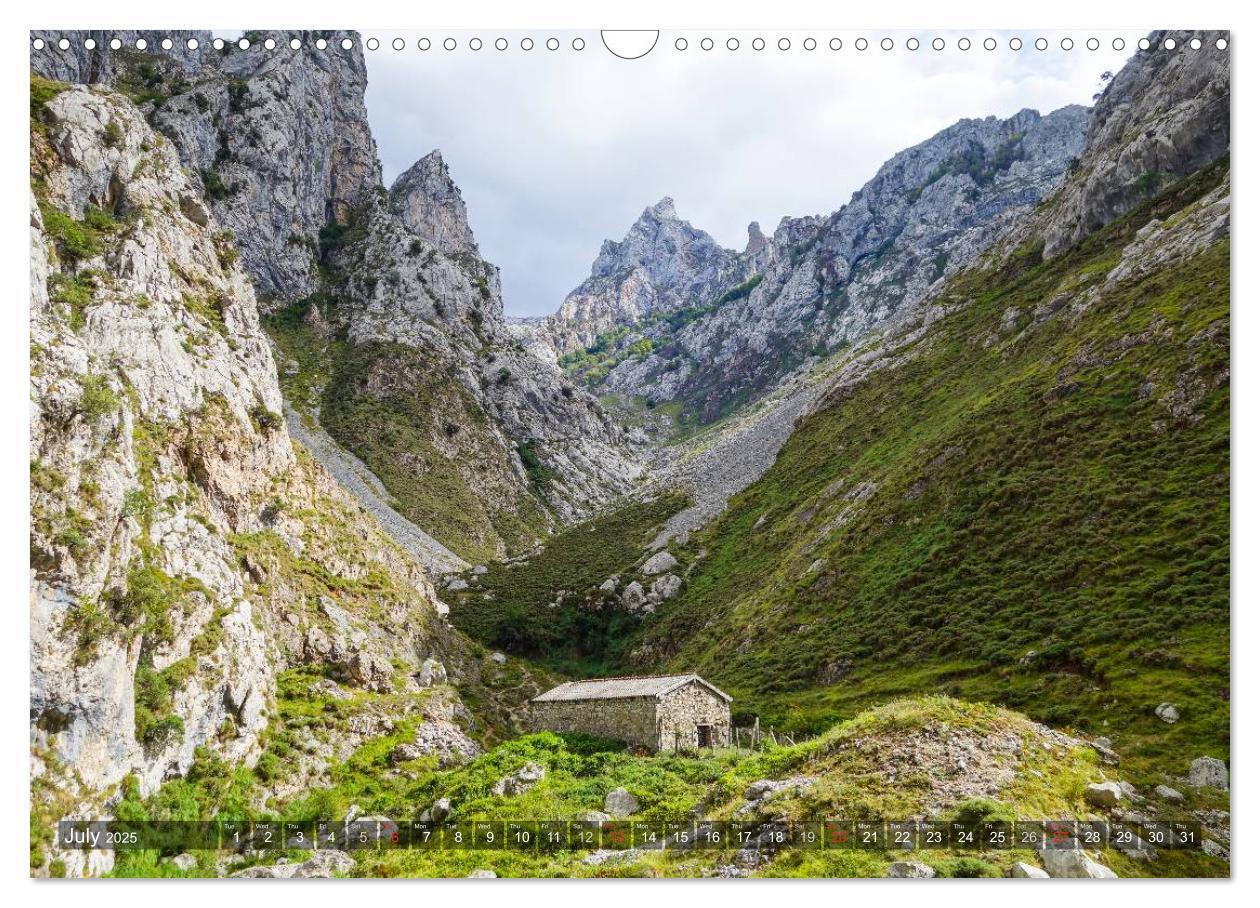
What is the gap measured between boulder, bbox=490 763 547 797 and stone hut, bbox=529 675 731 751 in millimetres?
6013

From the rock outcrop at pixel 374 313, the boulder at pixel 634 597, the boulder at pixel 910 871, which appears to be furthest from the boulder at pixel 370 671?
the rock outcrop at pixel 374 313

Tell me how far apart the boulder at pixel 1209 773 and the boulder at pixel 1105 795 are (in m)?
1.49

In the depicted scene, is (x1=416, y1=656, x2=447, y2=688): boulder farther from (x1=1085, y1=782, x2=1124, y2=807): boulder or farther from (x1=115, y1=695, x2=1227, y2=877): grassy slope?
(x1=1085, y1=782, x2=1124, y2=807): boulder

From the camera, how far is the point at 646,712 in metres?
32.7

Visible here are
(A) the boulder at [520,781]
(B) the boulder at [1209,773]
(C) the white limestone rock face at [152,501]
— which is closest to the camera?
(B) the boulder at [1209,773]

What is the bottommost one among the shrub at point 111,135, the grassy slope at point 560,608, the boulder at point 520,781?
the boulder at point 520,781

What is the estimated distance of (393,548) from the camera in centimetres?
5209

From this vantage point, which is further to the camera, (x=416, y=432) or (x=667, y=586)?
(x=416, y=432)

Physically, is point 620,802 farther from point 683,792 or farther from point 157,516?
point 157,516

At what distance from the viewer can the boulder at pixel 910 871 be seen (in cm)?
1009

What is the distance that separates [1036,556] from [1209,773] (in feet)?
71.7

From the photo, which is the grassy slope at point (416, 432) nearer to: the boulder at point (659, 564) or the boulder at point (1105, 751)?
the boulder at point (659, 564)

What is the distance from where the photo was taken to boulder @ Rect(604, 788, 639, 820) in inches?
948

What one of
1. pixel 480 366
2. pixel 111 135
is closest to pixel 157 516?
pixel 111 135
